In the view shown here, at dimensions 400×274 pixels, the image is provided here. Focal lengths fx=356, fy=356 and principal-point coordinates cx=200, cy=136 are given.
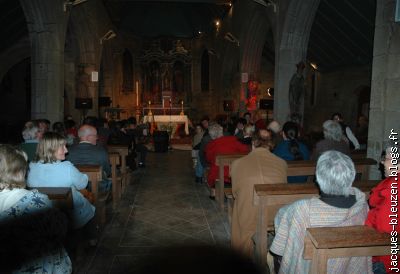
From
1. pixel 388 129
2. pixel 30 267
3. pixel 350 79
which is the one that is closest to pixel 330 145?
pixel 388 129

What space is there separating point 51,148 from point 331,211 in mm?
2374

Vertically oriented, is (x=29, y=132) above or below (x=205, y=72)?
below

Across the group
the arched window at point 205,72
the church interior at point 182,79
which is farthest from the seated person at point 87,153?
the arched window at point 205,72

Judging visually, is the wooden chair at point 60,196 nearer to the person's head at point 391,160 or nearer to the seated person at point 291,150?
the person's head at point 391,160

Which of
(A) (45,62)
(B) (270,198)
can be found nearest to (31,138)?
(B) (270,198)

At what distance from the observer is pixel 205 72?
2139 cm

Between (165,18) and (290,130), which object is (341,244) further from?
(165,18)

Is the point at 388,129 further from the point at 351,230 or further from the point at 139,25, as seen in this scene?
the point at 139,25

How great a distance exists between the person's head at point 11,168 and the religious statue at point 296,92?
7.49 metres

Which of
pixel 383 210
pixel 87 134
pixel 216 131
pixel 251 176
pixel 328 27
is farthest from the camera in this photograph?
pixel 328 27

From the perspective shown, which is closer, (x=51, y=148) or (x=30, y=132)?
(x=51, y=148)

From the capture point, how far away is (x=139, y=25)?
70.8 ft

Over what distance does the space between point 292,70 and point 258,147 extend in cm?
591

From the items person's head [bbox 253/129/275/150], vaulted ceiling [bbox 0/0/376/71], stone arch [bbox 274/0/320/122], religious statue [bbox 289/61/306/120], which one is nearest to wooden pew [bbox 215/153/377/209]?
person's head [bbox 253/129/275/150]
